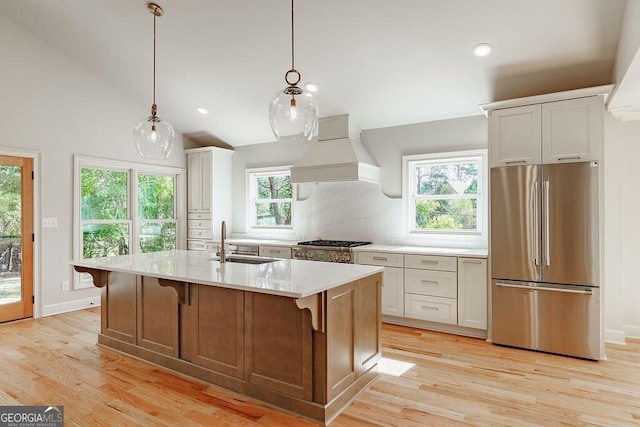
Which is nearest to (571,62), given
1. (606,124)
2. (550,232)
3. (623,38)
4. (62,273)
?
(623,38)

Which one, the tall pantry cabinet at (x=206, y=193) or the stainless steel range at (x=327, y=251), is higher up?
the tall pantry cabinet at (x=206, y=193)

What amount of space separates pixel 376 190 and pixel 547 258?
2240mm

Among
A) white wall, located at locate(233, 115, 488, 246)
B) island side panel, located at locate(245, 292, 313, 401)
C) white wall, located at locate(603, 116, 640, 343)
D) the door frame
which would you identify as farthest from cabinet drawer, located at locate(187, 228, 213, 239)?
white wall, located at locate(603, 116, 640, 343)

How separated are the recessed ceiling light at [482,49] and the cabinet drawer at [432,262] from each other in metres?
2.01

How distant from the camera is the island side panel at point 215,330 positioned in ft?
8.89

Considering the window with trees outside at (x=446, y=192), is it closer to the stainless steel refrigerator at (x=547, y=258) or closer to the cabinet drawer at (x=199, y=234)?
the stainless steel refrigerator at (x=547, y=258)

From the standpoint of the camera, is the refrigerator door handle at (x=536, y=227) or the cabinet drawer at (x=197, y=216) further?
the cabinet drawer at (x=197, y=216)

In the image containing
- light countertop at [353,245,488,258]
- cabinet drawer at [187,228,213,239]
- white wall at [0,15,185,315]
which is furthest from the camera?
cabinet drawer at [187,228,213,239]

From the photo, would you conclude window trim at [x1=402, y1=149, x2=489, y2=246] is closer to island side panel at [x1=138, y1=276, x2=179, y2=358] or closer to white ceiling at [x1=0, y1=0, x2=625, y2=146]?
white ceiling at [x1=0, y1=0, x2=625, y2=146]

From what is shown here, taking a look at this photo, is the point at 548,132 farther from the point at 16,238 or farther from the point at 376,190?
the point at 16,238

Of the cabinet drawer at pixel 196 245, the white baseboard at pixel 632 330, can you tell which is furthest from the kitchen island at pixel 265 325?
the cabinet drawer at pixel 196 245

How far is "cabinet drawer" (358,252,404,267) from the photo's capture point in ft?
14.4

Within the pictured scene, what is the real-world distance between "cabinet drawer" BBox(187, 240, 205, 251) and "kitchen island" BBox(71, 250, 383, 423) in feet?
9.60

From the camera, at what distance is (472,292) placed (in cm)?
398
